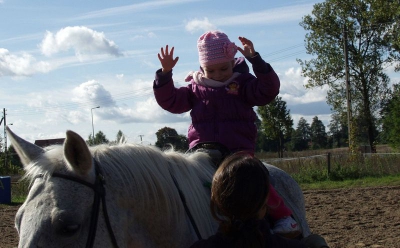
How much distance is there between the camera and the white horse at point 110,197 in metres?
2.05

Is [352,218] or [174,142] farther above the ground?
[174,142]

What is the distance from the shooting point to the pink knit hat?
3.14 meters

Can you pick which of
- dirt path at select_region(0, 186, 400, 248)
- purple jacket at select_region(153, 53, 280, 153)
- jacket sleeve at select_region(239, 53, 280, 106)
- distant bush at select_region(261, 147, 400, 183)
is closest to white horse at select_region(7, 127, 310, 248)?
purple jacket at select_region(153, 53, 280, 153)

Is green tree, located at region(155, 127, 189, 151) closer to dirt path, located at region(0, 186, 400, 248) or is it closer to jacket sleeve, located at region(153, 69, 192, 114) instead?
jacket sleeve, located at region(153, 69, 192, 114)

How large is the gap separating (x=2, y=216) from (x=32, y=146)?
10982mm

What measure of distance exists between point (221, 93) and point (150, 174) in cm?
84

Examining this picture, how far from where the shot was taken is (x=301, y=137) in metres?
71.1

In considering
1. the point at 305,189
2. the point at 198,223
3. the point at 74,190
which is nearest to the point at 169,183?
the point at 198,223

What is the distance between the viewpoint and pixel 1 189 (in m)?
15.7

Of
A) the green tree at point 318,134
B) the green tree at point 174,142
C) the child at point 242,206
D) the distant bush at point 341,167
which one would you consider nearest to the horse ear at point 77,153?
the child at point 242,206

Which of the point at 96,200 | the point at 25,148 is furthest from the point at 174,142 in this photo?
the point at 96,200

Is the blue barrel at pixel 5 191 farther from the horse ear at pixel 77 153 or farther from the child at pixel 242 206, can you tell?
the child at pixel 242 206

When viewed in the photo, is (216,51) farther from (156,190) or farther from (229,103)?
(156,190)

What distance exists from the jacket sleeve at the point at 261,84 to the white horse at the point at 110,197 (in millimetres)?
547
